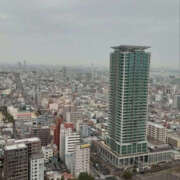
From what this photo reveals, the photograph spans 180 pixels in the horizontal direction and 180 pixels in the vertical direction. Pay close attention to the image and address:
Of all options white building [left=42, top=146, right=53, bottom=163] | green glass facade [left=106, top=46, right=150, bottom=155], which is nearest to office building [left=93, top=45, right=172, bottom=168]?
green glass facade [left=106, top=46, right=150, bottom=155]

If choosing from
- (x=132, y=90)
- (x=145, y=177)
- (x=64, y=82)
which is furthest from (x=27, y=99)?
(x=145, y=177)

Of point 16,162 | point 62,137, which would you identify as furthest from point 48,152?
point 16,162

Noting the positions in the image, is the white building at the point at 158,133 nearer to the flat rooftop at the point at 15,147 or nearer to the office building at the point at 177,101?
the flat rooftop at the point at 15,147

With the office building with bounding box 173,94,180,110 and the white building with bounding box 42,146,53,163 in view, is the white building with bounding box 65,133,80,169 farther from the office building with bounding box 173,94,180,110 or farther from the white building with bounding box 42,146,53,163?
the office building with bounding box 173,94,180,110

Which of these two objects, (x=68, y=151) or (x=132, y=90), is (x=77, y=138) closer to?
(x=68, y=151)

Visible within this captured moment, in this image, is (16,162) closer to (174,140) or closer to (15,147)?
(15,147)

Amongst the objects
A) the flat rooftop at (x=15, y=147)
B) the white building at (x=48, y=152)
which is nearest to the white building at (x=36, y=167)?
the flat rooftop at (x=15, y=147)
